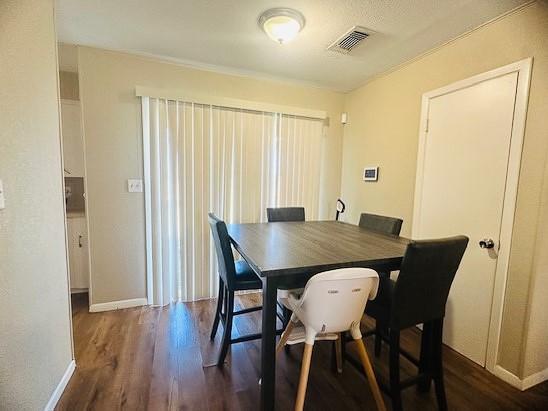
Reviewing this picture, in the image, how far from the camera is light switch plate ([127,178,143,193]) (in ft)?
8.05

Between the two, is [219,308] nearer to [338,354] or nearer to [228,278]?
[228,278]

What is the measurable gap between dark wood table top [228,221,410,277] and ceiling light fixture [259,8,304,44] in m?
1.49

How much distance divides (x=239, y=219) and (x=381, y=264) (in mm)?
1815

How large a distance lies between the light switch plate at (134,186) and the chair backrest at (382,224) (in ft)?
7.10

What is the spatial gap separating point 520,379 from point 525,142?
1503 mm

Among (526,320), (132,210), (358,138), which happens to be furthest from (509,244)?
(132,210)

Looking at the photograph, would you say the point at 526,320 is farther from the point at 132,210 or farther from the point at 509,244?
the point at 132,210

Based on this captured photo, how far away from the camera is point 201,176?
2688 millimetres

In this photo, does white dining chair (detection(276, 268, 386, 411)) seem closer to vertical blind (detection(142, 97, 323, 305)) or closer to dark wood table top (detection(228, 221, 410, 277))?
dark wood table top (detection(228, 221, 410, 277))

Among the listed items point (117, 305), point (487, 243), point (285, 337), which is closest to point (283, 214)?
point (285, 337)

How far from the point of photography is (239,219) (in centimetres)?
289

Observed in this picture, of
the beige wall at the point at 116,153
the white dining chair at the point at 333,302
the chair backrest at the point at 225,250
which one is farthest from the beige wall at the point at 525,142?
the beige wall at the point at 116,153

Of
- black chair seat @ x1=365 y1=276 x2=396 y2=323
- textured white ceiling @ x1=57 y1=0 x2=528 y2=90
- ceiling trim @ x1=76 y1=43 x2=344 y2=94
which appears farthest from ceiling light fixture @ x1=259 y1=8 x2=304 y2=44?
black chair seat @ x1=365 y1=276 x2=396 y2=323

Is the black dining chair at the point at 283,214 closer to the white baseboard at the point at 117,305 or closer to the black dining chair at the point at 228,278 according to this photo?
the black dining chair at the point at 228,278
